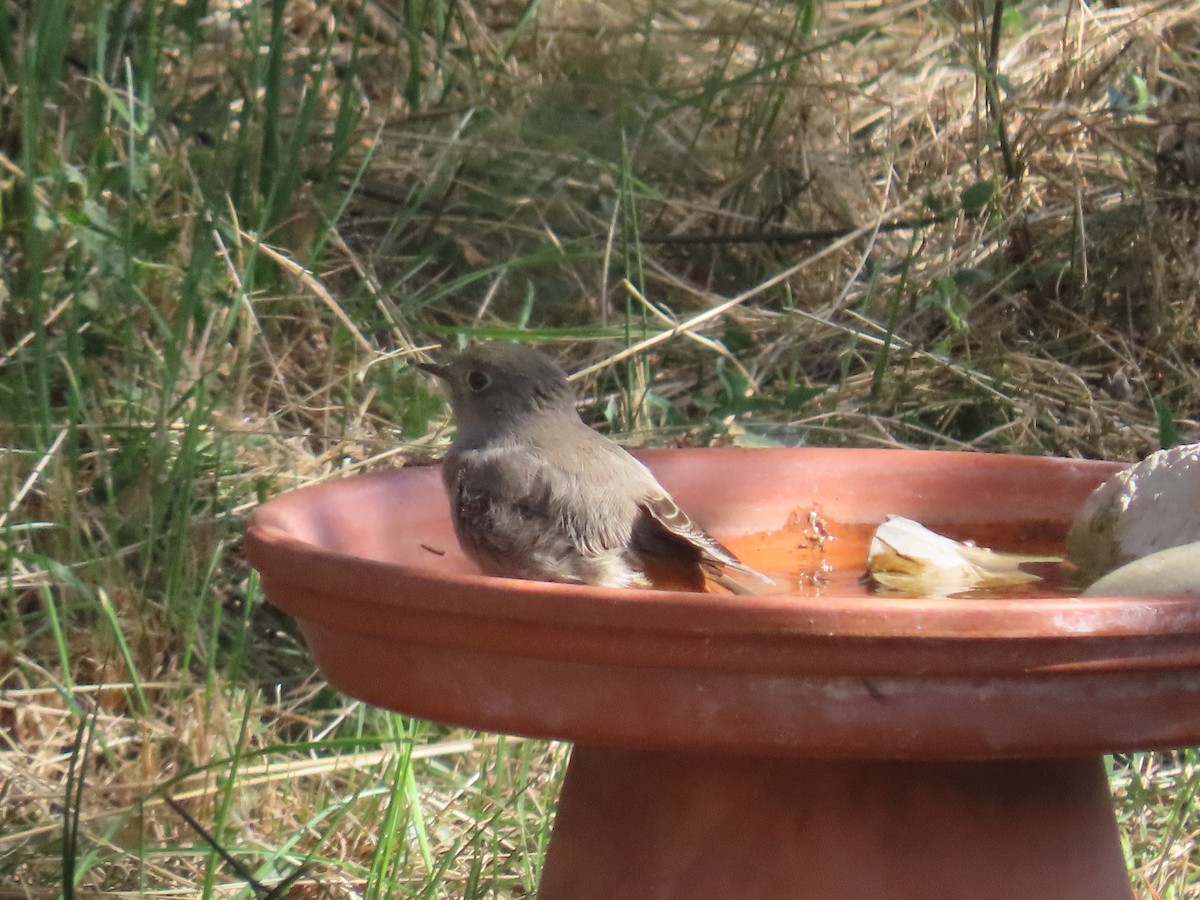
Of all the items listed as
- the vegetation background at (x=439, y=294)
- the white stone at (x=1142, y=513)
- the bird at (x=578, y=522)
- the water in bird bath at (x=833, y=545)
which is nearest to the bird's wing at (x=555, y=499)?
the bird at (x=578, y=522)

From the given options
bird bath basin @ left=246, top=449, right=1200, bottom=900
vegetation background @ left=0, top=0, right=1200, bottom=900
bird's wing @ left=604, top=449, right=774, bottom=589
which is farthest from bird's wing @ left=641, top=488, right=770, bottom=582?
vegetation background @ left=0, top=0, right=1200, bottom=900

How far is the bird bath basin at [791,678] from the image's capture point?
1.69 metres

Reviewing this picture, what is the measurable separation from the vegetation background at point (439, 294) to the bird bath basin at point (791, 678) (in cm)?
79

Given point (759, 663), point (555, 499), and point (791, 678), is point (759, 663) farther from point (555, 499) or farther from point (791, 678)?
point (555, 499)

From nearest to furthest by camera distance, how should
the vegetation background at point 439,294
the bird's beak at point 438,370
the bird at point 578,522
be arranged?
1. the bird at point 578,522
2. the bird's beak at point 438,370
3. the vegetation background at point 439,294

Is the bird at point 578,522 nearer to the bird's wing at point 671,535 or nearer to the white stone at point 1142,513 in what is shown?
the bird's wing at point 671,535

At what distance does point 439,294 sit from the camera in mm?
4438

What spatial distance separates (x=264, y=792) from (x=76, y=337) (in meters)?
1.13

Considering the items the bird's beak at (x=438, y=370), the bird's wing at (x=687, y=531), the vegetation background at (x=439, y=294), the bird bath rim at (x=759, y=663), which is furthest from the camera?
the vegetation background at (x=439, y=294)

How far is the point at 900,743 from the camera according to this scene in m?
1.76

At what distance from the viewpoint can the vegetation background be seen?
3.43 metres

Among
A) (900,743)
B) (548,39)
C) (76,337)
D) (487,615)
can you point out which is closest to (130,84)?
(76,337)

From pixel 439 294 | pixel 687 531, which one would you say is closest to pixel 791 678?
pixel 687 531

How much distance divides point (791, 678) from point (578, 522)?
1008 mm
